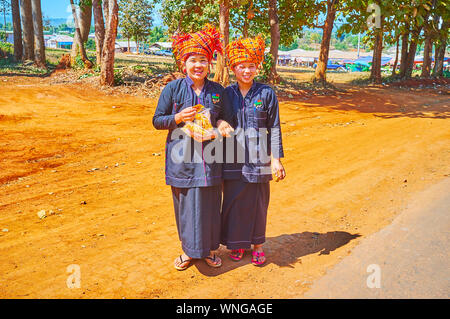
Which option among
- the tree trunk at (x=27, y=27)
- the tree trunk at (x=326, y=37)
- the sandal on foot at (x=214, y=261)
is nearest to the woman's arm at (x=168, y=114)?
the sandal on foot at (x=214, y=261)

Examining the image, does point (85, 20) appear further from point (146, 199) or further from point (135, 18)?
point (135, 18)

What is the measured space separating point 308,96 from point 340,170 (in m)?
9.75

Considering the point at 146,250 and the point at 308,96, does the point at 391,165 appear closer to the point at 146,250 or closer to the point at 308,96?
the point at 146,250

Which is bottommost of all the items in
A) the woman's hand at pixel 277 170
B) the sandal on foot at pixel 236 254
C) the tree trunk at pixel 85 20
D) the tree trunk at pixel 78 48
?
the sandal on foot at pixel 236 254

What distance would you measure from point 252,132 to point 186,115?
2.10 ft

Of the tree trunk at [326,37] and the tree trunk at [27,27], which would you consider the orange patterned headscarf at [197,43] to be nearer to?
the tree trunk at [326,37]

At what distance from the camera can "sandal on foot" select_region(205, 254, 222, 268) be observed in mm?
3613

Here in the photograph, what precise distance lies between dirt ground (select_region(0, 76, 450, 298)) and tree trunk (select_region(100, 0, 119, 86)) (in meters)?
2.60

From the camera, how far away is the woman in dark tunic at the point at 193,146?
10.8ft

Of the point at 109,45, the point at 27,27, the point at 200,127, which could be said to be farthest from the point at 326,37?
the point at 200,127

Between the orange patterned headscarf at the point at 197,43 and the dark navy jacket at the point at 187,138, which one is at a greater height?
the orange patterned headscarf at the point at 197,43

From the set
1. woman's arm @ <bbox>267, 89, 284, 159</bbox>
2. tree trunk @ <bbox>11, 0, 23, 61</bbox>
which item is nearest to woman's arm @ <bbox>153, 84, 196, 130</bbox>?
woman's arm @ <bbox>267, 89, 284, 159</bbox>

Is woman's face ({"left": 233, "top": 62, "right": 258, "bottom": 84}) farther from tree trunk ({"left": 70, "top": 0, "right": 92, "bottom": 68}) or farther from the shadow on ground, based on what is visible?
tree trunk ({"left": 70, "top": 0, "right": 92, "bottom": 68})

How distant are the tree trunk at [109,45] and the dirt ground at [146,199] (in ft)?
Result: 8.53
